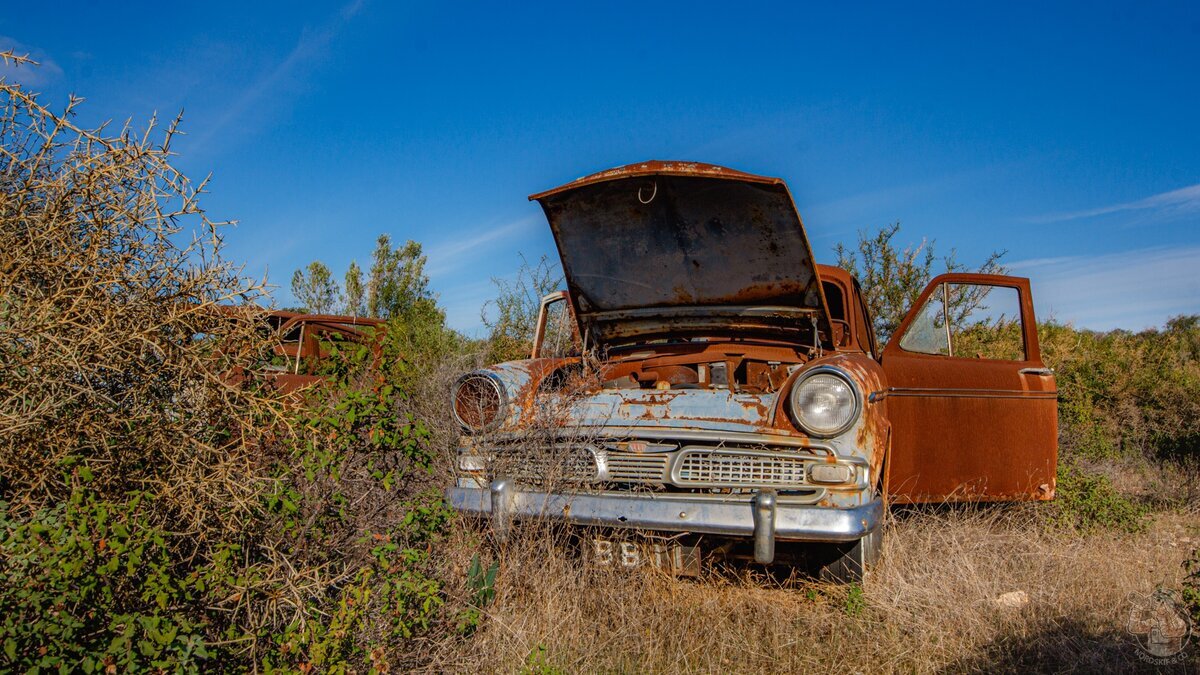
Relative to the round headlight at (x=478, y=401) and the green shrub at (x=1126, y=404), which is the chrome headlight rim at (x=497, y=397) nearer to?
the round headlight at (x=478, y=401)

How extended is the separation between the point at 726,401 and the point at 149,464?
2.22 meters

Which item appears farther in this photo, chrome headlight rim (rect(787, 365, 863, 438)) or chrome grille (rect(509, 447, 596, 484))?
chrome grille (rect(509, 447, 596, 484))

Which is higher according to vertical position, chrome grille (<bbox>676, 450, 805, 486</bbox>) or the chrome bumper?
chrome grille (<bbox>676, 450, 805, 486</bbox>)

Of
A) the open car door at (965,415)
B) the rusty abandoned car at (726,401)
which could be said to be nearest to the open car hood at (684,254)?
the rusty abandoned car at (726,401)

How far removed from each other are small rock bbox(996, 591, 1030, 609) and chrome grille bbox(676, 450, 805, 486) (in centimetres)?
96

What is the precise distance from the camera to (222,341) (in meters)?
2.55

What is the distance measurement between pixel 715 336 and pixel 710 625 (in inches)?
76.4

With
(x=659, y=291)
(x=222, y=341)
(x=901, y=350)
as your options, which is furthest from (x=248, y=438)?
(x=901, y=350)

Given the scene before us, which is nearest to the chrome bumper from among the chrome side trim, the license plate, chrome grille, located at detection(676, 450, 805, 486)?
the chrome side trim

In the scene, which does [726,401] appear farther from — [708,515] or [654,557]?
[654,557]

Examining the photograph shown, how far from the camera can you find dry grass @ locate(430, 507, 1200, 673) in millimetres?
2916

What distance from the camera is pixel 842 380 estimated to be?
3486 millimetres

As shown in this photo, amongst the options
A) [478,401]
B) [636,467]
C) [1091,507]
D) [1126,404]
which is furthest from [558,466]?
[1126,404]

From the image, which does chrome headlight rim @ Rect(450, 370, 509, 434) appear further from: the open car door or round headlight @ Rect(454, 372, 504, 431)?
the open car door
